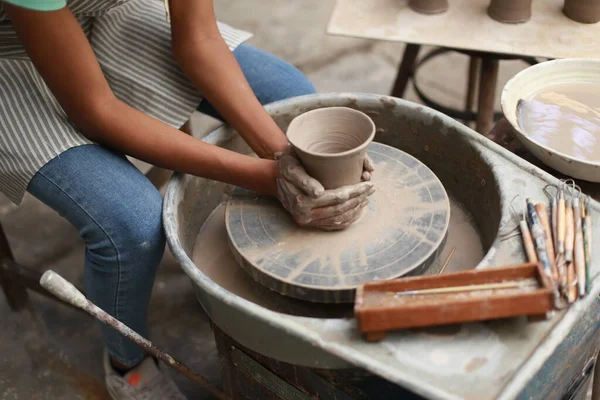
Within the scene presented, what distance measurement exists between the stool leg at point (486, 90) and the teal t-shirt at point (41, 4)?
1300 millimetres

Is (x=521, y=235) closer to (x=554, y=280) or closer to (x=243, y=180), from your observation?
(x=554, y=280)

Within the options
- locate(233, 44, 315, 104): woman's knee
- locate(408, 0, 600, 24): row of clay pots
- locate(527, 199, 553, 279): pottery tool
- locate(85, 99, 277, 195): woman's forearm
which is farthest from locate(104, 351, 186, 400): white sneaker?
locate(408, 0, 600, 24): row of clay pots

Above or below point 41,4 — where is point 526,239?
below

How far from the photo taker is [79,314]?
2.21m

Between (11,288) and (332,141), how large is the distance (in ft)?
4.31

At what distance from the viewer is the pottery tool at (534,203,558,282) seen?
1.11m

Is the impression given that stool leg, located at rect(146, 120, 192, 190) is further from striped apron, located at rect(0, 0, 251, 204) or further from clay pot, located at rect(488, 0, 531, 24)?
clay pot, located at rect(488, 0, 531, 24)

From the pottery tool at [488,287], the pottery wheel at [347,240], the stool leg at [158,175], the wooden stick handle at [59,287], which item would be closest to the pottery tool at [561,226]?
the pottery tool at [488,287]

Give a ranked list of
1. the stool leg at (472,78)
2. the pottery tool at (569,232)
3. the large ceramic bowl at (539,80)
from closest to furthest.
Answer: the pottery tool at (569,232) < the large ceramic bowl at (539,80) < the stool leg at (472,78)

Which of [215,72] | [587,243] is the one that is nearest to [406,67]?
[215,72]

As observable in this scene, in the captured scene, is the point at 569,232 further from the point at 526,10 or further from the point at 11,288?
the point at 11,288

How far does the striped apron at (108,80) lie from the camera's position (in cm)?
145

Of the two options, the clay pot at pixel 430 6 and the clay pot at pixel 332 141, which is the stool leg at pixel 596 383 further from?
the clay pot at pixel 430 6

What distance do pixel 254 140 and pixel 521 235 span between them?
0.67m
